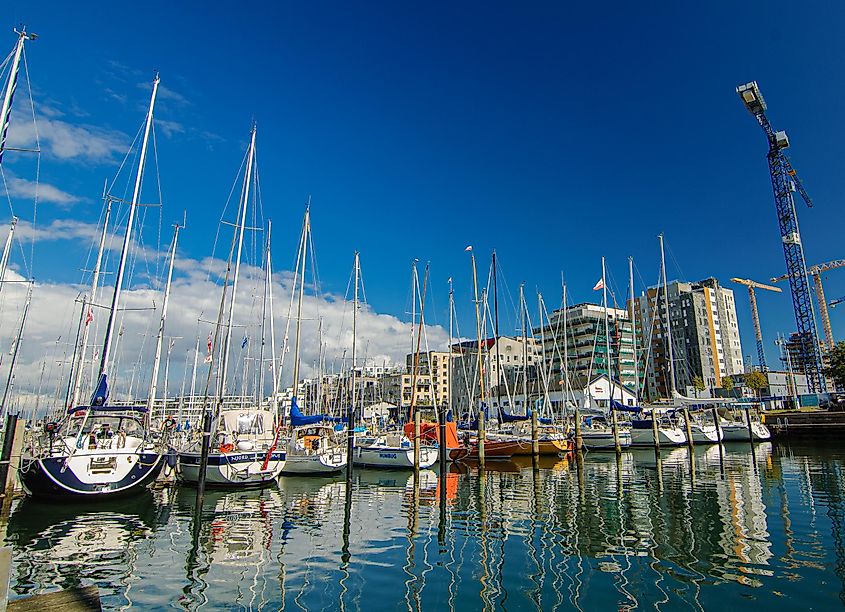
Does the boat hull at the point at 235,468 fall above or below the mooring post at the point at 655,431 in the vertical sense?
below

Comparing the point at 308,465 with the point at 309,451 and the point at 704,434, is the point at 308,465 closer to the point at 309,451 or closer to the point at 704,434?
the point at 309,451

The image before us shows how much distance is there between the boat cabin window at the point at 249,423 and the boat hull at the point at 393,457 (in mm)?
7735

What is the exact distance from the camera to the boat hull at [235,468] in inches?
1126

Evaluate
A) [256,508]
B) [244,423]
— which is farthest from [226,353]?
[256,508]

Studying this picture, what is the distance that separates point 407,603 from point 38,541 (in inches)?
555

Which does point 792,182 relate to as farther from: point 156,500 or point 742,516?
point 156,500

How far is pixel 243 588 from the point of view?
1305cm

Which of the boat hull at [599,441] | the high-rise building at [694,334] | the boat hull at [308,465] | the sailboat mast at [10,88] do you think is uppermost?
the high-rise building at [694,334]

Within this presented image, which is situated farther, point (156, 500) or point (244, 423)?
point (244, 423)

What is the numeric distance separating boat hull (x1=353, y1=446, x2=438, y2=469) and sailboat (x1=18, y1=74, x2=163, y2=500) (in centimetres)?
1533

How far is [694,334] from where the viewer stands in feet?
473

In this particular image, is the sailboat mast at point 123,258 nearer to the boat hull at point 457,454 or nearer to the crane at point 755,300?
the boat hull at point 457,454

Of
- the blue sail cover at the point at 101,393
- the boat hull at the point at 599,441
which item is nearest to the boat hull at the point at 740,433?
the boat hull at the point at 599,441

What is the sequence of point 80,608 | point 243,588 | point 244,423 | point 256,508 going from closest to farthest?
point 80,608 < point 243,588 < point 256,508 < point 244,423
